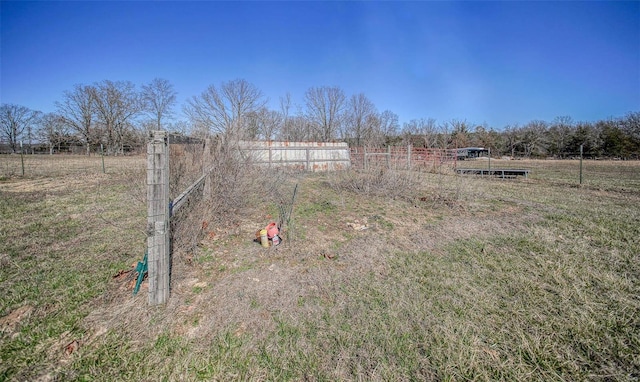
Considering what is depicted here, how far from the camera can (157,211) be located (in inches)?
92.4

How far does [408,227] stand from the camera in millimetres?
5145

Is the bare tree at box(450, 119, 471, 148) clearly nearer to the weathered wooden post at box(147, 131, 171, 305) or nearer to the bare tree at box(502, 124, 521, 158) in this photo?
the bare tree at box(502, 124, 521, 158)

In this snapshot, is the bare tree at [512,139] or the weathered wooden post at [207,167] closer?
the weathered wooden post at [207,167]

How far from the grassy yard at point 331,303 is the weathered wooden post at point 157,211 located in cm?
32

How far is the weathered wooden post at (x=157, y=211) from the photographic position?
2.32m

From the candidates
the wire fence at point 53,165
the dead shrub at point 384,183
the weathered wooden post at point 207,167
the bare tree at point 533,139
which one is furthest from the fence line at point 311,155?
the bare tree at point 533,139

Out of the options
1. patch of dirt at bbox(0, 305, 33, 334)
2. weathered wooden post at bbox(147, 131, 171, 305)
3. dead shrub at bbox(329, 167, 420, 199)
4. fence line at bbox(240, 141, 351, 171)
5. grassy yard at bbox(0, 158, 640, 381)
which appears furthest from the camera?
fence line at bbox(240, 141, 351, 171)

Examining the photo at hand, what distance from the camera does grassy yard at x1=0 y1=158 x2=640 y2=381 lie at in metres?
1.86

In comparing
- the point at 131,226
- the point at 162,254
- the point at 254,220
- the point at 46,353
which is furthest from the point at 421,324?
the point at 131,226

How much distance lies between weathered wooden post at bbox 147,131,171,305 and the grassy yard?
315mm

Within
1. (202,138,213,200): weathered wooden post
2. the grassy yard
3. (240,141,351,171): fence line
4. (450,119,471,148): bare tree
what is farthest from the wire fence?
(450,119,471,148): bare tree

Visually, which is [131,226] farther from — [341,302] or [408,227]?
[408,227]

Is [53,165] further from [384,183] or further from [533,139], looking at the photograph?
[533,139]

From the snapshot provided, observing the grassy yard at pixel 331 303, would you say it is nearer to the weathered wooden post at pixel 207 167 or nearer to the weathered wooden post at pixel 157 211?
the weathered wooden post at pixel 157 211
